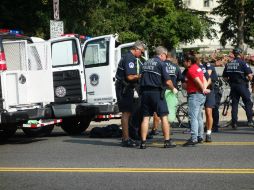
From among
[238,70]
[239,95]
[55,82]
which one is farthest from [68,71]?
[239,95]

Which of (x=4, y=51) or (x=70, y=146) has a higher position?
(x=4, y=51)

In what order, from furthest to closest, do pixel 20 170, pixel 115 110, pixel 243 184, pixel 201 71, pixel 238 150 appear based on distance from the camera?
1. pixel 115 110
2. pixel 201 71
3. pixel 238 150
4. pixel 20 170
5. pixel 243 184

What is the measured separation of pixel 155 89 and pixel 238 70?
13.8 feet

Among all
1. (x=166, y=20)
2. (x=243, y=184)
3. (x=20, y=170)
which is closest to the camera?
(x=243, y=184)

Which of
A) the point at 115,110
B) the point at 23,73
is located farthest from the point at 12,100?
the point at 115,110

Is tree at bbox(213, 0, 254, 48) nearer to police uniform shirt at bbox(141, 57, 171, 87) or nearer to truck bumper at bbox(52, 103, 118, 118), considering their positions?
truck bumper at bbox(52, 103, 118, 118)

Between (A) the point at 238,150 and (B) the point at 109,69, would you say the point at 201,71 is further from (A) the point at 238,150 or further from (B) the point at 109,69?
(B) the point at 109,69

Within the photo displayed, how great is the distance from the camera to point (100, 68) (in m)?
14.9

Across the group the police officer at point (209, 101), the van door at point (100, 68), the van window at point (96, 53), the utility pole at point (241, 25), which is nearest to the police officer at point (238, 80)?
the police officer at point (209, 101)

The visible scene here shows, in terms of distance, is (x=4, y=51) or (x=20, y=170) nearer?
(x=20, y=170)

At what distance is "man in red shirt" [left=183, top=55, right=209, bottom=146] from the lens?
11.8 meters

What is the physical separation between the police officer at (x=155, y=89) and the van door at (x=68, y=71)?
3008 mm

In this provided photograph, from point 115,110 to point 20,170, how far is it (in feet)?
17.6

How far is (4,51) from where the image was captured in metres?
13.1
